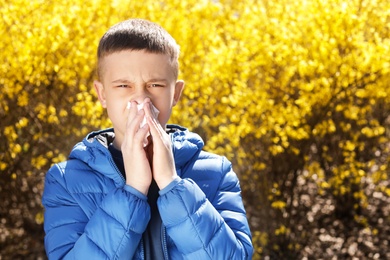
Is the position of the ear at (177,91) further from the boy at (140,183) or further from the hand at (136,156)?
the hand at (136,156)

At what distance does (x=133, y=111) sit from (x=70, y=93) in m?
2.58

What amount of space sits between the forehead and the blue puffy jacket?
0.71 feet

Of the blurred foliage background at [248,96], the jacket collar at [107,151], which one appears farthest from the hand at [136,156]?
the blurred foliage background at [248,96]

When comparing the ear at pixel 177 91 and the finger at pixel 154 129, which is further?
the ear at pixel 177 91

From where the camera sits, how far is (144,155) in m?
1.62

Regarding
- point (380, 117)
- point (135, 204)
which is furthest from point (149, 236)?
point (380, 117)

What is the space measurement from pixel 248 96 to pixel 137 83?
2.13 m

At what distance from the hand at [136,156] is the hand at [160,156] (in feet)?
0.05

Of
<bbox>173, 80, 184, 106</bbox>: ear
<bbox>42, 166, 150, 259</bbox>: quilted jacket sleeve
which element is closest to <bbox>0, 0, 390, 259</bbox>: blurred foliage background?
<bbox>173, 80, 184, 106</bbox>: ear

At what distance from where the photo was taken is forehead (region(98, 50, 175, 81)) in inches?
69.5

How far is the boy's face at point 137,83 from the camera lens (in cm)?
176

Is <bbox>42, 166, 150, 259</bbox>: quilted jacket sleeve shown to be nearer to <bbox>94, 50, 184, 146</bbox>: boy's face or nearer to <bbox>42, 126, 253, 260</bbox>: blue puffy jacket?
<bbox>42, 126, 253, 260</bbox>: blue puffy jacket

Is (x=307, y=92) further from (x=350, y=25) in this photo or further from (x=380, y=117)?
(x=380, y=117)

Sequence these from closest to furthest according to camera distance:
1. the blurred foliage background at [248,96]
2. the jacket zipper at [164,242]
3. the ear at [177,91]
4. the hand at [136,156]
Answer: the hand at [136,156]
the jacket zipper at [164,242]
the ear at [177,91]
the blurred foliage background at [248,96]
